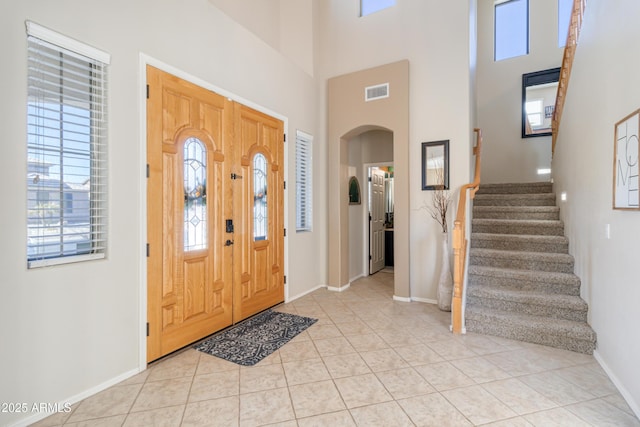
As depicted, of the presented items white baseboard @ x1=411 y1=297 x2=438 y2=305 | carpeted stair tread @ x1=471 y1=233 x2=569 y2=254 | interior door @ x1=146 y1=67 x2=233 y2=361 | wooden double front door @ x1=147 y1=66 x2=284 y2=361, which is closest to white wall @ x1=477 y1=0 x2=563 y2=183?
carpeted stair tread @ x1=471 y1=233 x2=569 y2=254

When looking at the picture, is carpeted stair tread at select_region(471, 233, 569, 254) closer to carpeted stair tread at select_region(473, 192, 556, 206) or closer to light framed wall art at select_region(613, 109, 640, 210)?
carpeted stair tread at select_region(473, 192, 556, 206)

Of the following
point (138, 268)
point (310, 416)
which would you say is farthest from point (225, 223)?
point (310, 416)

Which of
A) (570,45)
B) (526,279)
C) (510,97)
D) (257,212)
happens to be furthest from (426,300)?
(510,97)

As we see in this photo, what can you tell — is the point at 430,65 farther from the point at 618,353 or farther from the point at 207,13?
the point at 618,353

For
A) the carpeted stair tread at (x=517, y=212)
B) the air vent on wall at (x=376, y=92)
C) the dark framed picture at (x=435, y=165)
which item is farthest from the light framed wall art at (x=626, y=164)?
the air vent on wall at (x=376, y=92)

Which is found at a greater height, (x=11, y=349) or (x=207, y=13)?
(x=207, y=13)

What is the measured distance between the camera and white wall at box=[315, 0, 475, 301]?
410cm

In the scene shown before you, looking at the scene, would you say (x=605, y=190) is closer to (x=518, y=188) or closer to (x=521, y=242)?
(x=521, y=242)

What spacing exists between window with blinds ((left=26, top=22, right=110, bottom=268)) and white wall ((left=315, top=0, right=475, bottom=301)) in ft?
12.1

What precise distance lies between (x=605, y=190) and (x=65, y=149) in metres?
4.17

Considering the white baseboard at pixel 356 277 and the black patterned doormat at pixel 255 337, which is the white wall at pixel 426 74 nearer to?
the white baseboard at pixel 356 277

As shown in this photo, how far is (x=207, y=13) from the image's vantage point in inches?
121

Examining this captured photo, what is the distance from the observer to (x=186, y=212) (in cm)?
287

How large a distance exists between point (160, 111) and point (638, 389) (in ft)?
13.3
